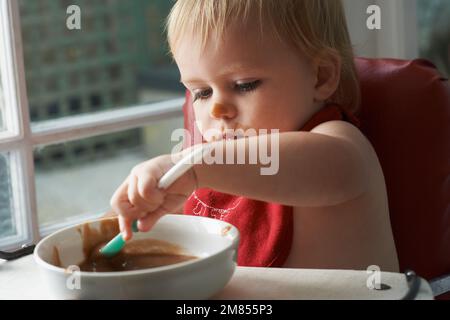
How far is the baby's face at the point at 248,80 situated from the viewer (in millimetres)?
1188

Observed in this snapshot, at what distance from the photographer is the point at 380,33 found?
76.8 inches

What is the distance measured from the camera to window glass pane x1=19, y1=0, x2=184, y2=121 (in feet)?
6.45

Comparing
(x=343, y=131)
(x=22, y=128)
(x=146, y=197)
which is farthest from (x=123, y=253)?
(x=22, y=128)

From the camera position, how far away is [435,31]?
2084mm

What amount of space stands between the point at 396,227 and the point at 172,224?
453mm

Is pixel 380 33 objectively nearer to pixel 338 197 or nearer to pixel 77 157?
pixel 338 197

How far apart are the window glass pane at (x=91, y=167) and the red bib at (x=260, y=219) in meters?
0.60

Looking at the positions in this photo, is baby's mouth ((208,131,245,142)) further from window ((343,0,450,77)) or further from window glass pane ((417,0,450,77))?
window glass pane ((417,0,450,77))

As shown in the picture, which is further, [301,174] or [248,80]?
[248,80]

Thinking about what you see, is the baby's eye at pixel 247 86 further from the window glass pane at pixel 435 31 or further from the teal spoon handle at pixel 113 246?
the window glass pane at pixel 435 31

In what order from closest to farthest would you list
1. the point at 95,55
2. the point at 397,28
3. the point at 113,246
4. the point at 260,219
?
1. the point at 113,246
2. the point at 260,219
3. the point at 397,28
4. the point at 95,55

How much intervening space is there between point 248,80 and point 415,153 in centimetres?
32

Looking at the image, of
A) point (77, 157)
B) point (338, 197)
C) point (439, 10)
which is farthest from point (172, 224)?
point (77, 157)

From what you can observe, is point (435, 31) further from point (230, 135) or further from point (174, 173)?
point (174, 173)
